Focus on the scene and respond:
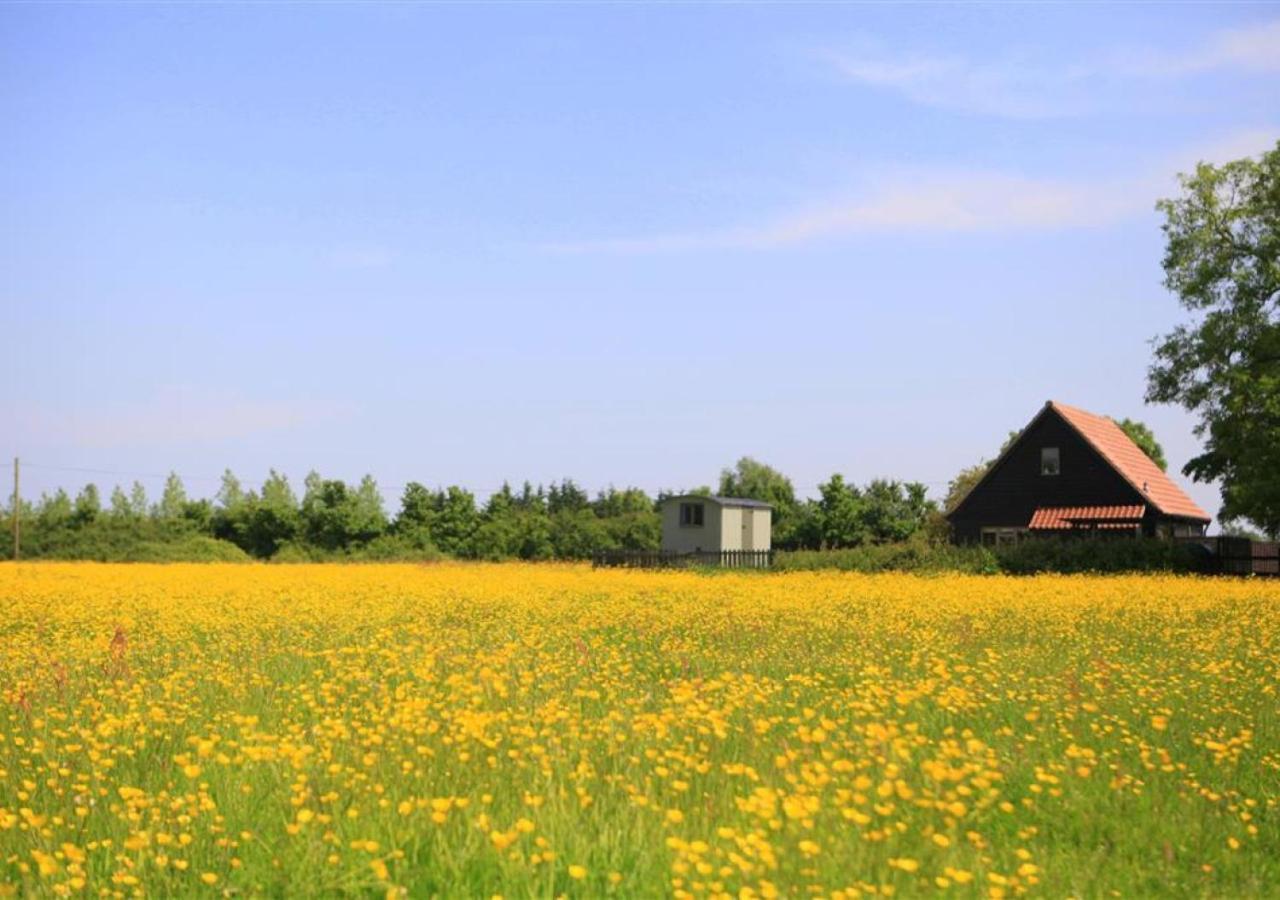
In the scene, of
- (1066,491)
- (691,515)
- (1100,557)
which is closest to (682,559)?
(1066,491)

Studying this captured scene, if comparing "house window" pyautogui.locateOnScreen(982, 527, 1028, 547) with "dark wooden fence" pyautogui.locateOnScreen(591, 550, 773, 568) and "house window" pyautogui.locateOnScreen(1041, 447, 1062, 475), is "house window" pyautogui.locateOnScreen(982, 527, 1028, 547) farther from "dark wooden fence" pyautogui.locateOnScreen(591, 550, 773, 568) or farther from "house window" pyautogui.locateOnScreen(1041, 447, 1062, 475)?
"dark wooden fence" pyautogui.locateOnScreen(591, 550, 773, 568)

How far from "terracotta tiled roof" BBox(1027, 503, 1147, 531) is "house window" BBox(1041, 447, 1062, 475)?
1397mm

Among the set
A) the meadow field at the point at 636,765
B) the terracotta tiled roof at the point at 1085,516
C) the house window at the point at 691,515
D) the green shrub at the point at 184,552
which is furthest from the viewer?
the house window at the point at 691,515

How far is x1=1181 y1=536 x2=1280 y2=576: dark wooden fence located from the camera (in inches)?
1407

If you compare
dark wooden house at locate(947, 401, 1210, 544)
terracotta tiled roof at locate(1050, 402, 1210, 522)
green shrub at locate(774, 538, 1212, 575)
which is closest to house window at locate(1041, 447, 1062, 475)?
dark wooden house at locate(947, 401, 1210, 544)

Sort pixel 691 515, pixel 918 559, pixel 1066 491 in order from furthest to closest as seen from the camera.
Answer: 1. pixel 691 515
2. pixel 1066 491
3. pixel 918 559

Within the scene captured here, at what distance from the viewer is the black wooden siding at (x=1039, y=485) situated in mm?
44906

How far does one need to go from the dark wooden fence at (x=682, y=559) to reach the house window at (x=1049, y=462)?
1235 cm

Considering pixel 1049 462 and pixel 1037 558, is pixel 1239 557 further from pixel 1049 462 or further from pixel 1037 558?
pixel 1049 462

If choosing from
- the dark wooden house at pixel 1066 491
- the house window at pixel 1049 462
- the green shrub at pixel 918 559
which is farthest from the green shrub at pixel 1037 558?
the house window at pixel 1049 462

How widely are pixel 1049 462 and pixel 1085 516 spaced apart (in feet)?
8.72

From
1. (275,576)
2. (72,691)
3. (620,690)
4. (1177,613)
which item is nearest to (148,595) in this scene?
(275,576)

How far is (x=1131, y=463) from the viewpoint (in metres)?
47.2

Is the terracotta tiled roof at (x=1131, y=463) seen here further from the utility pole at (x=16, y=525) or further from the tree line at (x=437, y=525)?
the utility pole at (x=16, y=525)
